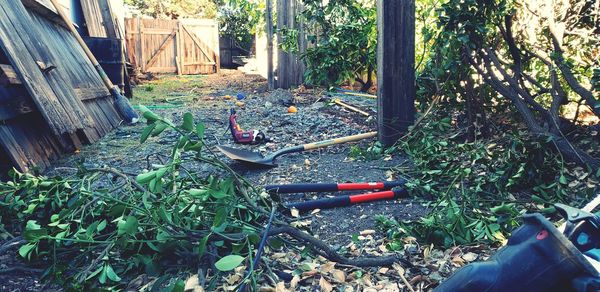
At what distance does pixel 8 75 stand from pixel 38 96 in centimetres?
29

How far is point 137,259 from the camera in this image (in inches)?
72.0

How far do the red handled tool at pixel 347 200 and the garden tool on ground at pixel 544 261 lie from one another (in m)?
1.60

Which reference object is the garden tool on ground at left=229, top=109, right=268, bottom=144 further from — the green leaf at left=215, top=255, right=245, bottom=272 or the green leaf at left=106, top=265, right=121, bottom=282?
the green leaf at left=215, top=255, right=245, bottom=272

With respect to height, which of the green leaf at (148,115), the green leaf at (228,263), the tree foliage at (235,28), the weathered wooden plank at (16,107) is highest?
the tree foliage at (235,28)

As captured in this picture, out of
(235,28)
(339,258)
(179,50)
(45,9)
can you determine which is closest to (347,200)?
(339,258)

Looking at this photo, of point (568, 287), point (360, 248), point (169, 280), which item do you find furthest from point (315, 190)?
point (568, 287)

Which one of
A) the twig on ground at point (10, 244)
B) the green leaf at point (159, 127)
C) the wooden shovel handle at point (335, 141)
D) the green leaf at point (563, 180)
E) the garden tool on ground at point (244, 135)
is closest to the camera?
the green leaf at point (159, 127)

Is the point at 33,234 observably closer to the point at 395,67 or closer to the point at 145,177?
the point at 145,177

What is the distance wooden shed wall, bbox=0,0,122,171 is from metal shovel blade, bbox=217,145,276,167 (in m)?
1.22

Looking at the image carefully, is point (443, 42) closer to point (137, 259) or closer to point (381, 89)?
point (381, 89)

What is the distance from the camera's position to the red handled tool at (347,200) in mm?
2616

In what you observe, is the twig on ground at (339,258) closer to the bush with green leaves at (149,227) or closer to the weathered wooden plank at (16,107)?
the bush with green leaves at (149,227)

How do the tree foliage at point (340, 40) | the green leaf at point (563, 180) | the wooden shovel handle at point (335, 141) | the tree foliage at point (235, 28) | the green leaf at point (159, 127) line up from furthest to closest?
the tree foliage at point (235, 28) → the tree foliage at point (340, 40) → the wooden shovel handle at point (335, 141) → the green leaf at point (563, 180) → the green leaf at point (159, 127)

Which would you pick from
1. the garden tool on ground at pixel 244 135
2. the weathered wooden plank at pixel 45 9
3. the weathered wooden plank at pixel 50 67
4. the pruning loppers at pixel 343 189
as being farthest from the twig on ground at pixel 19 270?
the weathered wooden plank at pixel 45 9
